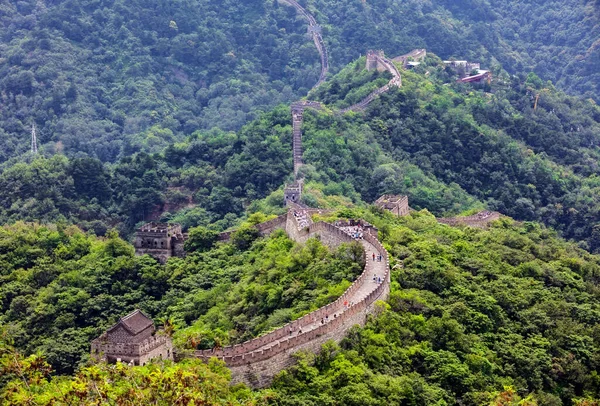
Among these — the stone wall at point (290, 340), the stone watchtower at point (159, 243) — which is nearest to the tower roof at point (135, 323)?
the stone wall at point (290, 340)

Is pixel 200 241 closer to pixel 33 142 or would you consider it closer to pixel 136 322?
pixel 136 322

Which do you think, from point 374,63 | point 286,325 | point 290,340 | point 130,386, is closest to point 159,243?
point 286,325

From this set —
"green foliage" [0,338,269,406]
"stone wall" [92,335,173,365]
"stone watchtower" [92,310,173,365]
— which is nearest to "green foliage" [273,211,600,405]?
"green foliage" [0,338,269,406]

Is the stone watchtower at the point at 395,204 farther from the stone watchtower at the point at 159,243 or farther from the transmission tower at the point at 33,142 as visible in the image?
the transmission tower at the point at 33,142

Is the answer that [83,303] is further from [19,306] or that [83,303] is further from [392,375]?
[392,375]

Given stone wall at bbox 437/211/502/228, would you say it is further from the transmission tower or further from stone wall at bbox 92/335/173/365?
the transmission tower

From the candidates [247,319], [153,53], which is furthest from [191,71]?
[247,319]

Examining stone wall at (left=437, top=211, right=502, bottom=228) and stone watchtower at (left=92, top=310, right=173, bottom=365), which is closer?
stone watchtower at (left=92, top=310, right=173, bottom=365)
